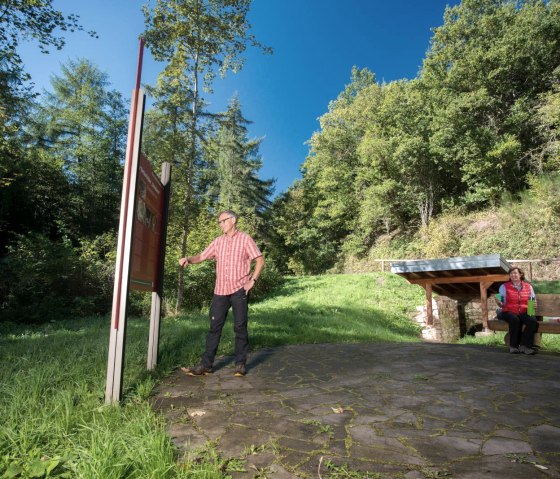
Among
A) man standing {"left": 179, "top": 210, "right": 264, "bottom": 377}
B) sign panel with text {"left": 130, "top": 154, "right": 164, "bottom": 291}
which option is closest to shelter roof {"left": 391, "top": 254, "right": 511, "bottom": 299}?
man standing {"left": 179, "top": 210, "right": 264, "bottom": 377}

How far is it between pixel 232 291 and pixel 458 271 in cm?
840

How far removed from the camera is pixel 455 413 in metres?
2.76

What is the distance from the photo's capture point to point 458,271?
10328mm

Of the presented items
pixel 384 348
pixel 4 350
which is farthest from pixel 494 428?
pixel 4 350

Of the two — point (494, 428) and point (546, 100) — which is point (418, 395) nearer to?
point (494, 428)

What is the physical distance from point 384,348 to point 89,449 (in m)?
4.88

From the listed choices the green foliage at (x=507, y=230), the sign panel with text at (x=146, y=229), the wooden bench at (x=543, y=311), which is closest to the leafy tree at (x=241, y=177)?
the green foliage at (x=507, y=230)

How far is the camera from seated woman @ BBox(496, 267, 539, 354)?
6.02 m

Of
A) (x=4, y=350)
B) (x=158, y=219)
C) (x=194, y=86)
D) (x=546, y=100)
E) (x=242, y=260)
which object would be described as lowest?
(x=4, y=350)

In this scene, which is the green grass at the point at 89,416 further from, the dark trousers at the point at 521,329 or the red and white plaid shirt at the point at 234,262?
the dark trousers at the point at 521,329

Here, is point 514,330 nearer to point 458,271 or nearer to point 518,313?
point 518,313

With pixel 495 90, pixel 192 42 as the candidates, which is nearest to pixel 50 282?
pixel 192 42

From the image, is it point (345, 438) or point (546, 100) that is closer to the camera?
point (345, 438)

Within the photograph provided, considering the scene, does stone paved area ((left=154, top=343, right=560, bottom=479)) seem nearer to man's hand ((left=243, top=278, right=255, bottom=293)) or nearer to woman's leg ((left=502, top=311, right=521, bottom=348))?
man's hand ((left=243, top=278, right=255, bottom=293))
